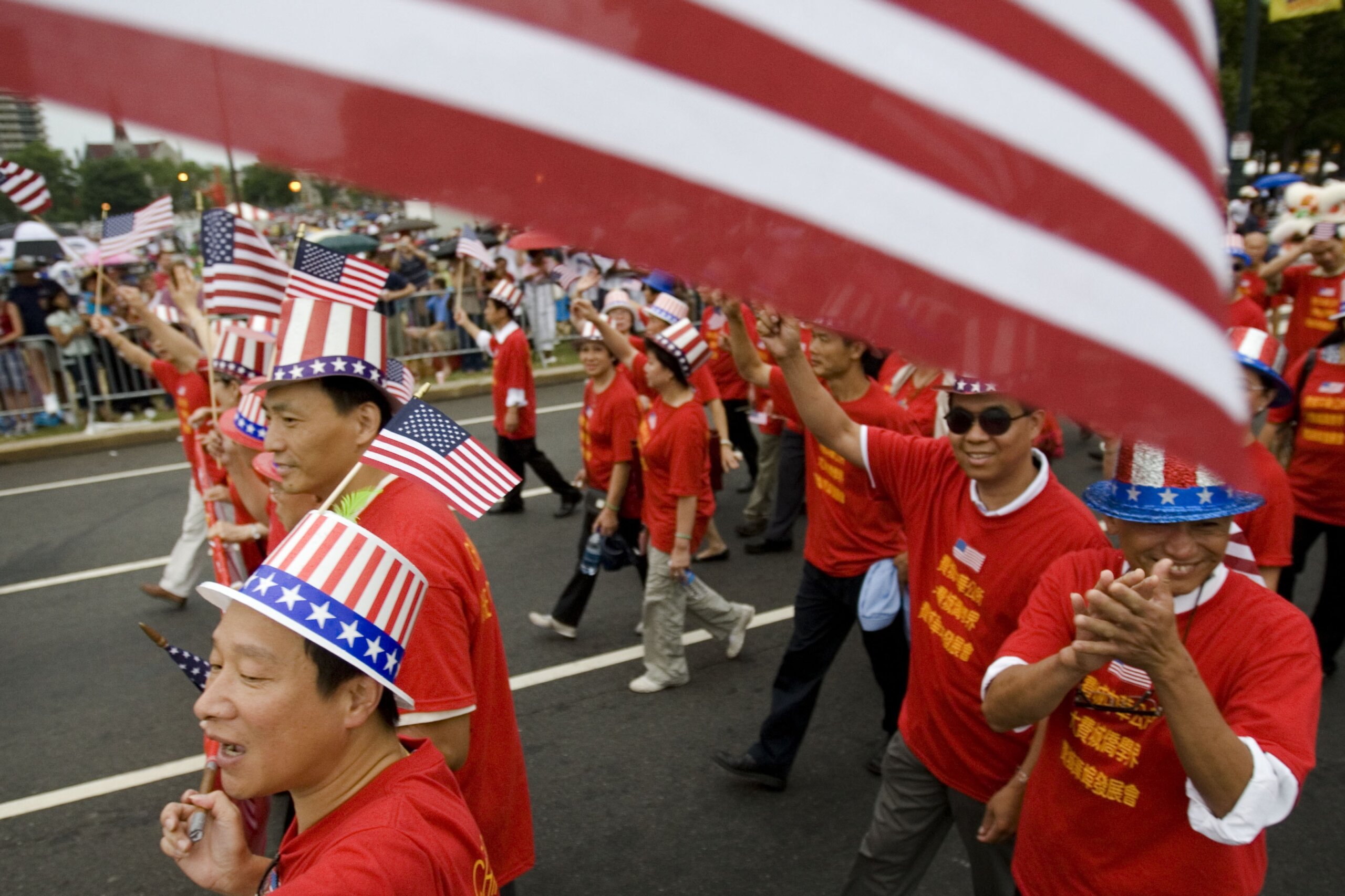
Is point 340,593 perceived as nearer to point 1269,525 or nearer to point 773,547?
point 1269,525

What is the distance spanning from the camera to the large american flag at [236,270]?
17.3 feet

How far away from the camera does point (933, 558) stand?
333 cm

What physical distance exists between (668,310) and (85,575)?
533 cm

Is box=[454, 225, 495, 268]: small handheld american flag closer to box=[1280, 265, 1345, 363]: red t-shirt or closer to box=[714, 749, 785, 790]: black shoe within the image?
box=[714, 749, 785, 790]: black shoe

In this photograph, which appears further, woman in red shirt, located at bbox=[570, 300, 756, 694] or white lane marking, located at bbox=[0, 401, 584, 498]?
white lane marking, located at bbox=[0, 401, 584, 498]

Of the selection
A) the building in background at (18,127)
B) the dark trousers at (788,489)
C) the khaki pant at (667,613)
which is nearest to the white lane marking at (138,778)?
the khaki pant at (667,613)

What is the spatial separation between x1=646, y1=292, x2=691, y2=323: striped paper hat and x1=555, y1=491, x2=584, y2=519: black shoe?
265 centimetres

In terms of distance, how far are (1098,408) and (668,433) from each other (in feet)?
14.9

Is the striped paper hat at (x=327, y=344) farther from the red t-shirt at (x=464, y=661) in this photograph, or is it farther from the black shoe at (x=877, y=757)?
the black shoe at (x=877, y=757)

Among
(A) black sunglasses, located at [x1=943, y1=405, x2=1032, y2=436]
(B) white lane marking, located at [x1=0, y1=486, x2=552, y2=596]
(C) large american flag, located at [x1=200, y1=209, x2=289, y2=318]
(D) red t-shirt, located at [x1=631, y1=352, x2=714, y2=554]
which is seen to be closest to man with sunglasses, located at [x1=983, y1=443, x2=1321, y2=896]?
(A) black sunglasses, located at [x1=943, y1=405, x2=1032, y2=436]

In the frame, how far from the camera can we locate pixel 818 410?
3543 mm

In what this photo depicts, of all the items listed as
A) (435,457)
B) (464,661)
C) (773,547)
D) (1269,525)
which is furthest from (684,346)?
(464,661)

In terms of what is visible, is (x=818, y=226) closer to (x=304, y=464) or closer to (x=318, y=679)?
(x=318, y=679)

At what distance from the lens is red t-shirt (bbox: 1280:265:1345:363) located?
7.77 meters
